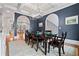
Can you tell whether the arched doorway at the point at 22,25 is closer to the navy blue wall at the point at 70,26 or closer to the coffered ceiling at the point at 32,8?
the coffered ceiling at the point at 32,8

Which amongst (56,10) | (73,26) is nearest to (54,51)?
(73,26)

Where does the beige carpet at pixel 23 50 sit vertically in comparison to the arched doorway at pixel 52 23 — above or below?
below

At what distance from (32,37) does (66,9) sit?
0.75 m

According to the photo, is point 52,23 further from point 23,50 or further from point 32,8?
point 23,50

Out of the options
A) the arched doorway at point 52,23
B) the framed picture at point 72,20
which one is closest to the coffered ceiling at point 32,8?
the arched doorway at point 52,23

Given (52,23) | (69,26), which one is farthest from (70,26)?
(52,23)

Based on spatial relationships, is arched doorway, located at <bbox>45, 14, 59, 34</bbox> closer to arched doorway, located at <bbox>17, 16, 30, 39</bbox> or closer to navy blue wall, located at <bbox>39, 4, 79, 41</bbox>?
navy blue wall, located at <bbox>39, 4, 79, 41</bbox>

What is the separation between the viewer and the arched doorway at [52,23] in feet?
6.91

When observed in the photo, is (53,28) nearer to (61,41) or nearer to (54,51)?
(61,41)

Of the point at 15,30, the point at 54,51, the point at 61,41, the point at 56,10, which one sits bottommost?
the point at 54,51

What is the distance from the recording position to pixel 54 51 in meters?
2.12

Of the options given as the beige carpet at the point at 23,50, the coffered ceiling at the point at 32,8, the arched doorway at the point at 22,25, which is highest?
the coffered ceiling at the point at 32,8

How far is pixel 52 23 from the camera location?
83.4 inches

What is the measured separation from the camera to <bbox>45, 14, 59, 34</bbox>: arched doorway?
6.91ft
